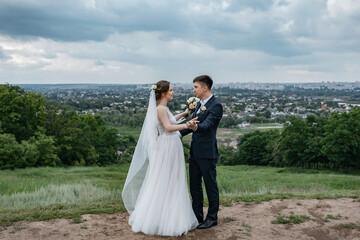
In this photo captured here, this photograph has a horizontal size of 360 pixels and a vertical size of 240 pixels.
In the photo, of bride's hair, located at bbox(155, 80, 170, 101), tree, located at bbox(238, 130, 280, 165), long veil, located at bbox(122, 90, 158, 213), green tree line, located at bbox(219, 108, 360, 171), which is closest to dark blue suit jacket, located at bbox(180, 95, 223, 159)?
bride's hair, located at bbox(155, 80, 170, 101)

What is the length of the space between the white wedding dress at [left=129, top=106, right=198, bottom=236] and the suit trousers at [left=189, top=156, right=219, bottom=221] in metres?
0.31

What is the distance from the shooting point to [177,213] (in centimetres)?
598

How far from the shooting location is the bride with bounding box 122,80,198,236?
5922mm

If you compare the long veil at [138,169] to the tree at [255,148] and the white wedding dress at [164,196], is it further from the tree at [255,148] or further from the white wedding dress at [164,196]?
the tree at [255,148]

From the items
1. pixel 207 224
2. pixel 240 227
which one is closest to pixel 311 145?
pixel 240 227

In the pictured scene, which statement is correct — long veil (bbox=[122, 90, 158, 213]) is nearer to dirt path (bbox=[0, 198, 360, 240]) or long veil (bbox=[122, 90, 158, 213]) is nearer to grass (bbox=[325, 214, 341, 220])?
dirt path (bbox=[0, 198, 360, 240])

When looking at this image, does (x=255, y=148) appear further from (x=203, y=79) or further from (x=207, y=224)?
(x=203, y=79)

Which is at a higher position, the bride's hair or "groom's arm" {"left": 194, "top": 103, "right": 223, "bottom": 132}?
the bride's hair

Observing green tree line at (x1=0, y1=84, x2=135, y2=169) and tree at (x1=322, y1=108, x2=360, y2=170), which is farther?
tree at (x1=322, y1=108, x2=360, y2=170)

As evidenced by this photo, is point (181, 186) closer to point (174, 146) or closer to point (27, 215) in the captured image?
point (174, 146)

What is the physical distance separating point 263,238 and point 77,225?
3.75 metres

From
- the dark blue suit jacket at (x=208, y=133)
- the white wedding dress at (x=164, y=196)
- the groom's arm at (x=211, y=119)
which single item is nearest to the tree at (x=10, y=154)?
the white wedding dress at (x=164, y=196)

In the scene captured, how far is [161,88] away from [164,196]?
2.17 meters

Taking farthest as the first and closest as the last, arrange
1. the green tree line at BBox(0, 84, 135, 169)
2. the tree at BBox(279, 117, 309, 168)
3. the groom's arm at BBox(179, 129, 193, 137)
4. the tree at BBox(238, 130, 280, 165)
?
the tree at BBox(238, 130, 280, 165), the tree at BBox(279, 117, 309, 168), the green tree line at BBox(0, 84, 135, 169), the groom's arm at BBox(179, 129, 193, 137)
